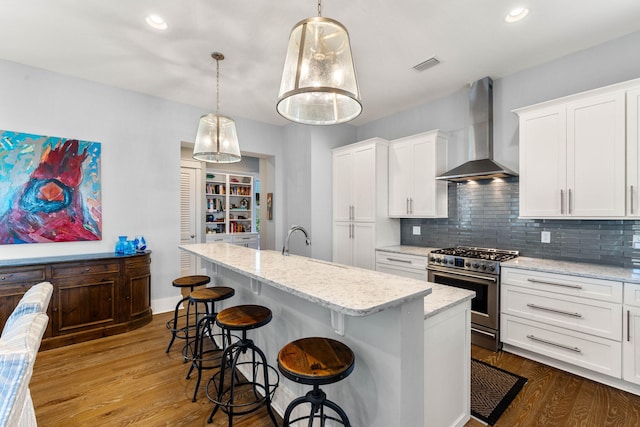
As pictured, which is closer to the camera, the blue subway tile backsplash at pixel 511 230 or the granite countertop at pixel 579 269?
the granite countertop at pixel 579 269

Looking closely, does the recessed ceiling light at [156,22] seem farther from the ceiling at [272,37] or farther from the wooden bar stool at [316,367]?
the wooden bar stool at [316,367]

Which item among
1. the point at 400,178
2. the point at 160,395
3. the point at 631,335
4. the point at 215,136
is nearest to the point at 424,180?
the point at 400,178

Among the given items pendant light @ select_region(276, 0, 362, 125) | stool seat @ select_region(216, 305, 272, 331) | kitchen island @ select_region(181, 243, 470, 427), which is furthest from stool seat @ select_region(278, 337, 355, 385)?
pendant light @ select_region(276, 0, 362, 125)

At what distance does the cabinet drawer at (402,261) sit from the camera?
3.51 m

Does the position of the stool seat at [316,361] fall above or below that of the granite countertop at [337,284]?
below

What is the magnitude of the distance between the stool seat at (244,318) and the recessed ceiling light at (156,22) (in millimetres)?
2383

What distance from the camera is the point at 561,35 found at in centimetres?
259

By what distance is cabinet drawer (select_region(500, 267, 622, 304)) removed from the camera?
2.27 metres

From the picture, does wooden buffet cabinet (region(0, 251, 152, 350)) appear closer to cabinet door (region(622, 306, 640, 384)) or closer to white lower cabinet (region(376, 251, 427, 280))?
white lower cabinet (region(376, 251, 427, 280))

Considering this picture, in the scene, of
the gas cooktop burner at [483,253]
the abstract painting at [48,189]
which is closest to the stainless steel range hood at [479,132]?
the gas cooktop burner at [483,253]

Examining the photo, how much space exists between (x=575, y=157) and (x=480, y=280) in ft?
4.62

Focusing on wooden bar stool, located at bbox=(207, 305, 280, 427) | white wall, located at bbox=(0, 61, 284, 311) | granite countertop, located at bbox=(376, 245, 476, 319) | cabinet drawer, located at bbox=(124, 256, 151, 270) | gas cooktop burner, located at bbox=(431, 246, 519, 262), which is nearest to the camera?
granite countertop, located at bbox=(376, 245, 476, 319)

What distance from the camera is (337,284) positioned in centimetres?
150

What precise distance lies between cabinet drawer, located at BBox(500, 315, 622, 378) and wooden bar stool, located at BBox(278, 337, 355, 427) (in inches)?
87.3
